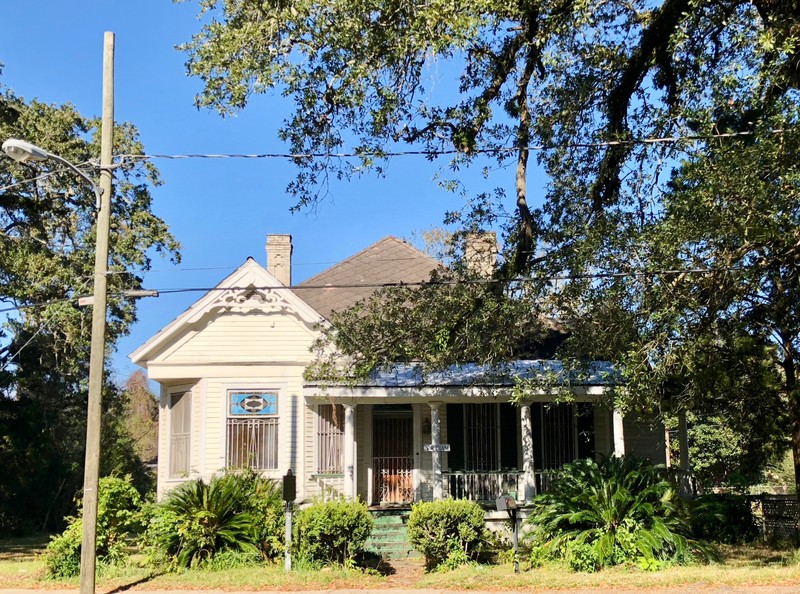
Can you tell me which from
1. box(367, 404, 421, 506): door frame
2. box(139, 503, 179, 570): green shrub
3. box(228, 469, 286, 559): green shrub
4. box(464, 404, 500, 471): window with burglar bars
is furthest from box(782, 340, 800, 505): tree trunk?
box(139, 503, 179, 570): green shrub

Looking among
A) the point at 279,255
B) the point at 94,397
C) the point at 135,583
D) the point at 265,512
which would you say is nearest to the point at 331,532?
the point at 265,512

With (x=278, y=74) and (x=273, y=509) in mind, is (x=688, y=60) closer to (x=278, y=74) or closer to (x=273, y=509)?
(x=278, y=74)

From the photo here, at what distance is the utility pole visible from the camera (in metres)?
11.4

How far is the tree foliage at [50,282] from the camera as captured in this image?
20.0 metres

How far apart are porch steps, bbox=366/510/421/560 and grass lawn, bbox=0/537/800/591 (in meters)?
2.01

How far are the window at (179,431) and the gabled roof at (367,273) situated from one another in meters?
3.83

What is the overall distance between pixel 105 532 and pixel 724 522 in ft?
38.7

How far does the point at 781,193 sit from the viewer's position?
1033cm

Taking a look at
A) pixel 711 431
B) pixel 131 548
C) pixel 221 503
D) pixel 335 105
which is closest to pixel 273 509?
pixel 221 503

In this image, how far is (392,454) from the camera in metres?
19.7

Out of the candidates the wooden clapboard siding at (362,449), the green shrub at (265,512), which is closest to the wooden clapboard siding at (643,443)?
the wooden clapboard siding at (362,449)

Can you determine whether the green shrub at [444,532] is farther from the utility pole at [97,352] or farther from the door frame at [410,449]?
the utility pole at [97,352]

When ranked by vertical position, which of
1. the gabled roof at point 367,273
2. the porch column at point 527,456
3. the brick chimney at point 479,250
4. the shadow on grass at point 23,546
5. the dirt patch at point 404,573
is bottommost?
the shadow on grass at point 23,546

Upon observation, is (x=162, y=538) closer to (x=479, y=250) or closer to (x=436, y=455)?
(x=436, y=455)
